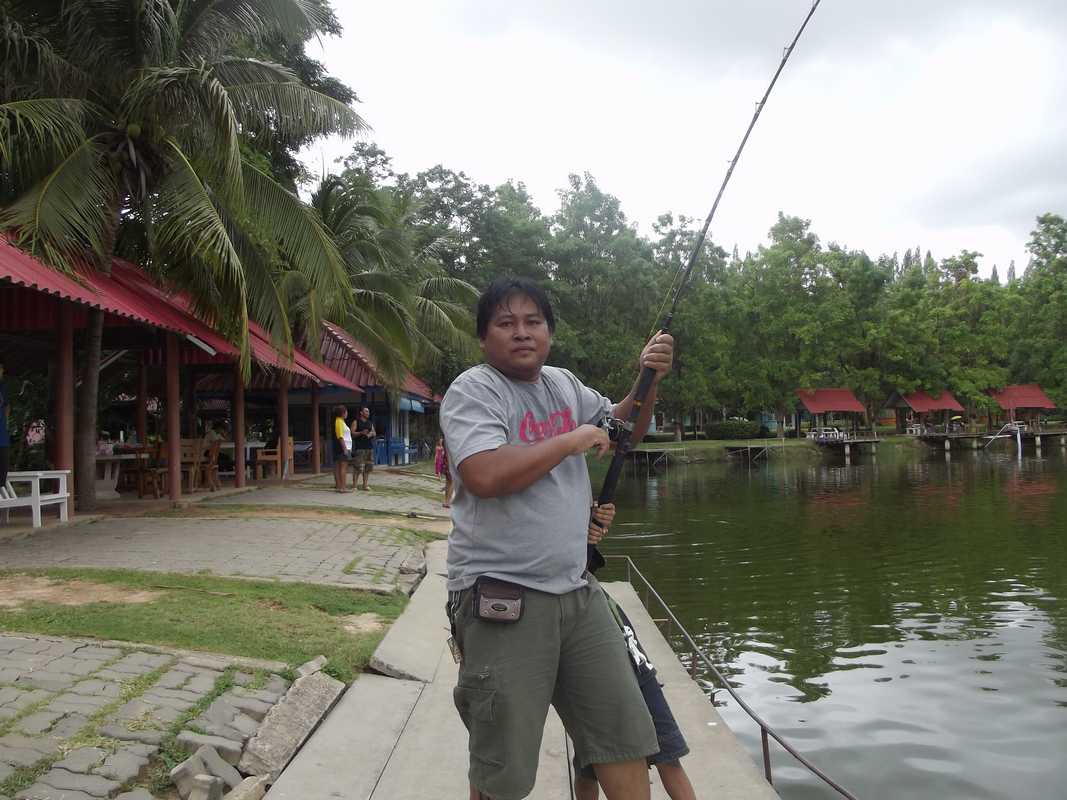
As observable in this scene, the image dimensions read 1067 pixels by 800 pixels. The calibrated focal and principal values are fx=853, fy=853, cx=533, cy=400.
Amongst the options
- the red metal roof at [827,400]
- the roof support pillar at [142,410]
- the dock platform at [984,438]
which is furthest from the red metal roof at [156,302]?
the dock platform at [984,438]

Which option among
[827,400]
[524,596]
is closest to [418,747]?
[524,596]

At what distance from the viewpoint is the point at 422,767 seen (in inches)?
167

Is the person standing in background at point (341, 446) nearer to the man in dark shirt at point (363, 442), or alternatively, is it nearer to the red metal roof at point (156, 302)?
the man in dark shirt at point (363, 442)

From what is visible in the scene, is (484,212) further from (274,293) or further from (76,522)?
(76,522)

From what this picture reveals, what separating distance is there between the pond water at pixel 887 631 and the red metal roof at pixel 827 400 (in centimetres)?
3555

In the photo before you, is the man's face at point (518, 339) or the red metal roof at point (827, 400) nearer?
the man's face at point (518, 339)

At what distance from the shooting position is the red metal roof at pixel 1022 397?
63281mm

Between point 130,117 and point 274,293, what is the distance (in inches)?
118

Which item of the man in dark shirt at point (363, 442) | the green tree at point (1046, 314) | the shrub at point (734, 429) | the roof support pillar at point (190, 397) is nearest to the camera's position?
the man in dark shirt at point (363, 442)

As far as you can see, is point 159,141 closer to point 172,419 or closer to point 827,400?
point 172,419

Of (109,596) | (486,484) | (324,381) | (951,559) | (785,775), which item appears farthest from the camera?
(324,381)

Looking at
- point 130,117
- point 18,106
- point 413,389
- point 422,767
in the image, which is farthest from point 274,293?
point 413,389

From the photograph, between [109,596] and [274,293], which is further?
[274,293]

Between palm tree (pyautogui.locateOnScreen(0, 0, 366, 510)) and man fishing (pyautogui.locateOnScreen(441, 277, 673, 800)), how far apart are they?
8974mm
